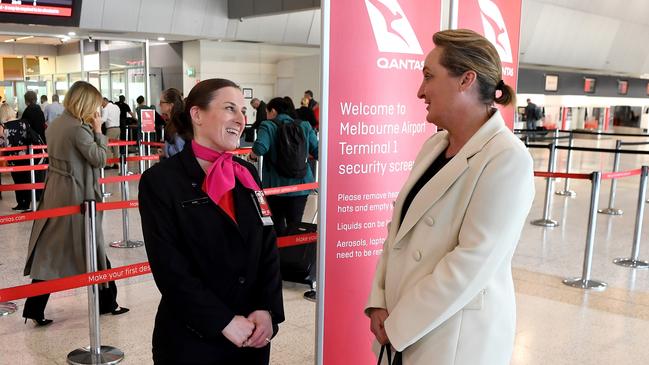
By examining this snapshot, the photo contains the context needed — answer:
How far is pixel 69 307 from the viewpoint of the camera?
5055mm

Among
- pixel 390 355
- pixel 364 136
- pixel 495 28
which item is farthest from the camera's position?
pixel 495 28

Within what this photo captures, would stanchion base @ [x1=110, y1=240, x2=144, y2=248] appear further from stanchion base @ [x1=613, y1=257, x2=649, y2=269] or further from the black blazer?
stanchion base @ [x1=613, y1=257, x2=649, y2=269]

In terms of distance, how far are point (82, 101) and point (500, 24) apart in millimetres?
2991

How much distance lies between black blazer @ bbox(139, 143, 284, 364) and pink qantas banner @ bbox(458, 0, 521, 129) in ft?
6.08

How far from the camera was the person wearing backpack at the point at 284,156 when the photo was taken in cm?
568

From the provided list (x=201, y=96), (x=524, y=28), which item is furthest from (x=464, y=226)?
(x=524, y=28)

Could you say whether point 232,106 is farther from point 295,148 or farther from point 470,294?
point 295,148

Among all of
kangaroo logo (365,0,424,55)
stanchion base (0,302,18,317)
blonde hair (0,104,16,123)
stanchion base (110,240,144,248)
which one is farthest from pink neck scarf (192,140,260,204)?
blonde hair (0,104,16,123)

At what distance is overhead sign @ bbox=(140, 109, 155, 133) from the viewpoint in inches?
514

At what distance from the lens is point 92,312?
385 centimetres

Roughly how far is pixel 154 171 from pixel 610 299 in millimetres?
4911

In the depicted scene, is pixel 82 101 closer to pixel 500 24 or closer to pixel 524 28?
pixel 500 24

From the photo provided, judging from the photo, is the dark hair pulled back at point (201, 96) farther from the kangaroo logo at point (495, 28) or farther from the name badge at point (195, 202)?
the kangaroo logo at point (495, 28)

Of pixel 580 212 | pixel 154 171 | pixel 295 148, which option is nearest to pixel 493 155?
pixel 154 171
